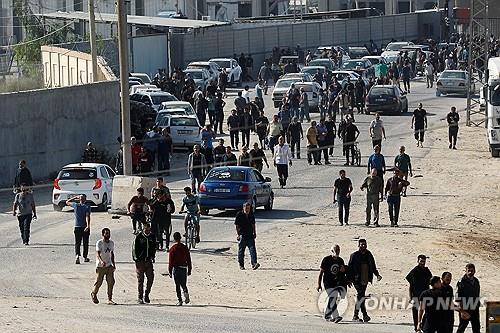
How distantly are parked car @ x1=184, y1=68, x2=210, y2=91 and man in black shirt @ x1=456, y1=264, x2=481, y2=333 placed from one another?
45.5 meters

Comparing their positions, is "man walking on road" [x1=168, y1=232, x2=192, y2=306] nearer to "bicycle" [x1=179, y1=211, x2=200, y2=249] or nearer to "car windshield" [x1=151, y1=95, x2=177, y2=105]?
"bicycle" [x1=179, y1=211, x2=200, y2=249]

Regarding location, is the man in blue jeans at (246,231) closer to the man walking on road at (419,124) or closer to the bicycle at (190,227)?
the bicycle at (190,227)

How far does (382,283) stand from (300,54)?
188 ft

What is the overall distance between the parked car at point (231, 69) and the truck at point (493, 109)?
22601mm

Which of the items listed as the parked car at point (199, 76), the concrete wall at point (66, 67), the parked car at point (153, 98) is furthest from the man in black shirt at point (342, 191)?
the parked car at point (199, 76)

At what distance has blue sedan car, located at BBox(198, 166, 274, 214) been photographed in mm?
35062

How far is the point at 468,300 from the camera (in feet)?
70.5

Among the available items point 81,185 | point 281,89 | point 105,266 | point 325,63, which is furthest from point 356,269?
point 325,63

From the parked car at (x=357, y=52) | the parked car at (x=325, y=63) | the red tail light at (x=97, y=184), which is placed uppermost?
the parked car at (x=357, y=52)

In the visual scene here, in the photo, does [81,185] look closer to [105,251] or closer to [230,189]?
[230,189]

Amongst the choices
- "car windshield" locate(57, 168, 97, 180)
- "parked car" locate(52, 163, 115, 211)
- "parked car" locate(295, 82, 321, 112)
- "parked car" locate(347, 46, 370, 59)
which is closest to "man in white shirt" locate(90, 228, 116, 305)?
"parked car" locate(52, 163, 115, 211)

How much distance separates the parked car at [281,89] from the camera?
62.3 meters

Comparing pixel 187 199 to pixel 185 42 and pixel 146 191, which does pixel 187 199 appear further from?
pixel 185 42

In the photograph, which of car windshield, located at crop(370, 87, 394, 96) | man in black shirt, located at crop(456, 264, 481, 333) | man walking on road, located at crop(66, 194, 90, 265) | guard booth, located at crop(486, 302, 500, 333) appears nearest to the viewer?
guard booth, located at crop(486, 302, 500, 333)
